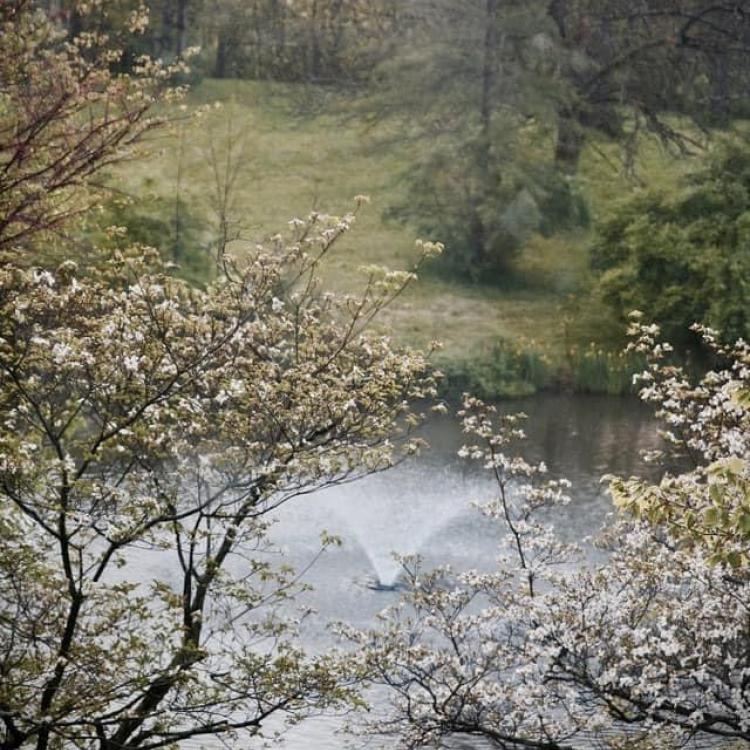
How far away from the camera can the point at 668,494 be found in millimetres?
9867

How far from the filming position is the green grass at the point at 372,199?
32469 mm

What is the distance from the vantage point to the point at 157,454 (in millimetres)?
11125

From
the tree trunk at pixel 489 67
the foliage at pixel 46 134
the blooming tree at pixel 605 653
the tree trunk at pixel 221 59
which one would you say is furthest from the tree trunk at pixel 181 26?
the blooming tree at pixel 605 653

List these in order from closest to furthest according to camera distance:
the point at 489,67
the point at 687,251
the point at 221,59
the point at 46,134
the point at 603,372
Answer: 1. the point at 46,134
2. the point at 603,372
3. the point at 687,251
4. the point at 489,67
5. the point at 221,59

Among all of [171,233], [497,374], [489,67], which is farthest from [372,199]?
[497,374]

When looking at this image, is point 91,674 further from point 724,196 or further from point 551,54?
point 551,54

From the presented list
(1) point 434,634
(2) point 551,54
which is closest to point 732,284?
(2) point 551,54

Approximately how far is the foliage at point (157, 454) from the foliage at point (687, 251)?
19308mm

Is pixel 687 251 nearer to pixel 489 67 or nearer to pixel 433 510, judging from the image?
pixel 489 67

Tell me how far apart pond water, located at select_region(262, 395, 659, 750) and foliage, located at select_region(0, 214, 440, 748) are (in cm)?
367

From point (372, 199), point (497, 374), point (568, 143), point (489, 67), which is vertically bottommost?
point (497, 374)

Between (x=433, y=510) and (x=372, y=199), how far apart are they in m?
20.2

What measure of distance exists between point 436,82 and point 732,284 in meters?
10.1

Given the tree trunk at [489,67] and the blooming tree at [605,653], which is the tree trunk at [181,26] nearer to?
the tree trunk at [489,67]
